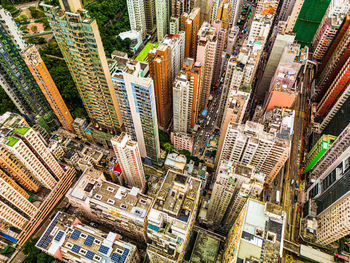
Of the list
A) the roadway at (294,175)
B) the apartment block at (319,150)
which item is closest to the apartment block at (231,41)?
the roadway at (294,175)

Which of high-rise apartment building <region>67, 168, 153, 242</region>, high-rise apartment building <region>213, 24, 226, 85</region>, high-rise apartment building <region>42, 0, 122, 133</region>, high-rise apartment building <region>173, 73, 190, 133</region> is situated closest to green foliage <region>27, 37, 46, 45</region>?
high-rise apartment building <region>42, 0, 122, 133</region>

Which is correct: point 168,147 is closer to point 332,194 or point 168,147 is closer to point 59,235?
point 59,235

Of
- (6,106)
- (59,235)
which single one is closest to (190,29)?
(6,106)

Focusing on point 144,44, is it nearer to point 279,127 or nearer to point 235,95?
point 235,95

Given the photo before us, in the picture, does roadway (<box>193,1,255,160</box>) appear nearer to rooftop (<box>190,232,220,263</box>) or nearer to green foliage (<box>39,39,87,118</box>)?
rooftop (<box>190,232,220,263</box>)

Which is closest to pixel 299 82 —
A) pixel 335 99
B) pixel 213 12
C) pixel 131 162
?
pixel 335 99

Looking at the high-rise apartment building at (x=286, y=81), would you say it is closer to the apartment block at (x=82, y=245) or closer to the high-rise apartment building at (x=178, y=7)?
the high-rise apartment building at (x=178, y=7)
